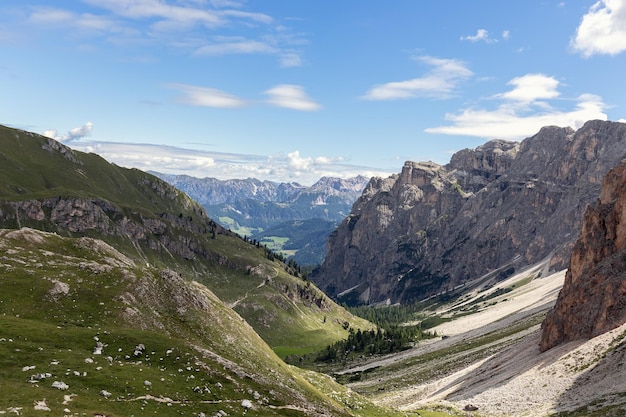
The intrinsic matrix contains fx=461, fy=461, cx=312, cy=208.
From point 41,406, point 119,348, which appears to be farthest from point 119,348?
point 41,406

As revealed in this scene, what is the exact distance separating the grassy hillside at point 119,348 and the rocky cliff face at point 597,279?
58057 millimetres

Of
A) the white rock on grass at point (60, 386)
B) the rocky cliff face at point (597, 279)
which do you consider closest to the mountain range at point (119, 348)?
the white rock on grass at point (60, 386)

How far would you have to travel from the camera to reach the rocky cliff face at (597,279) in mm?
106688

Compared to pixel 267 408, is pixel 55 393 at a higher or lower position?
higher

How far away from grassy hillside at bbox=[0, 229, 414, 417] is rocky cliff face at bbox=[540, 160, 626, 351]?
58.1 metres

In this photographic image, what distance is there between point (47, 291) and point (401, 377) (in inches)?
5068

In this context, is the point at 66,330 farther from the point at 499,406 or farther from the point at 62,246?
the point at 499,406

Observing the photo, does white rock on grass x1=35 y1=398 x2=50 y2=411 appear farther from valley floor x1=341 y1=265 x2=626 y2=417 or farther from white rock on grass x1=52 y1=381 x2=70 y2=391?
valley floor x1=341 y1=265 x2=626 y2=417

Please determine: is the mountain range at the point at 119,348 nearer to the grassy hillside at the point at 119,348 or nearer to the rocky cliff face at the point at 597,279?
the grassy hillside at the point at 119,348

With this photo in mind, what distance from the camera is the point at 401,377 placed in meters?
170

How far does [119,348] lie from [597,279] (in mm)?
115623

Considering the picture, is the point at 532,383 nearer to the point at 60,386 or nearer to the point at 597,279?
the point at 597,279

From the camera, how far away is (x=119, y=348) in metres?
65.3

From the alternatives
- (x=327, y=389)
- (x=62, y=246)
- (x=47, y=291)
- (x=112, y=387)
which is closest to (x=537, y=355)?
(x=327, y=389)
